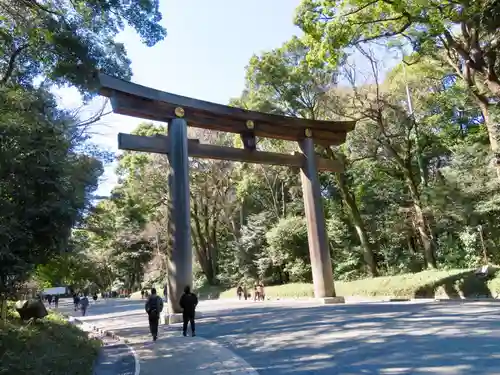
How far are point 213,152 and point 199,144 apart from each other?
64 cm

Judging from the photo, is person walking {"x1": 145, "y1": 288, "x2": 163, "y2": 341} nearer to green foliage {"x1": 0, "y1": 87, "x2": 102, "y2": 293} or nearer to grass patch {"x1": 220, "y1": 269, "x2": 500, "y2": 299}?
green foliage {"x1": 0, "y1": 87, "x2": 102, "y2": 293}

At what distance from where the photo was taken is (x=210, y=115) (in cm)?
1377

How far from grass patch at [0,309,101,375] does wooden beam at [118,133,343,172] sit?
19.2ft

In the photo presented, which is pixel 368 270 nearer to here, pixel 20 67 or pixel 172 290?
pixel 172 290

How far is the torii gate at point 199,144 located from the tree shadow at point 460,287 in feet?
12.4

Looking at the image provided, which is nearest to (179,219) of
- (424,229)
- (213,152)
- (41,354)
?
(213,152)

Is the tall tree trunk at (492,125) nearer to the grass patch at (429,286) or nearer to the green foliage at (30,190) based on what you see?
the grass patch at (429,286)

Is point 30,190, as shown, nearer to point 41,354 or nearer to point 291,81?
point 41,354

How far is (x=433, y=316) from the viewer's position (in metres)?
8.75

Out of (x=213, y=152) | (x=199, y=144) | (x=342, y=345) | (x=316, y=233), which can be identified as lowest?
(x=342, y=345)

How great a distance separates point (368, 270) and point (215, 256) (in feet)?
51.4

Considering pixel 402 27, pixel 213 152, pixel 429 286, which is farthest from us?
pixel 429 286

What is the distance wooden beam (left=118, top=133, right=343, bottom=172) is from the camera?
1173 centimetres

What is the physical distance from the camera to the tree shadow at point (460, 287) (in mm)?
13812
